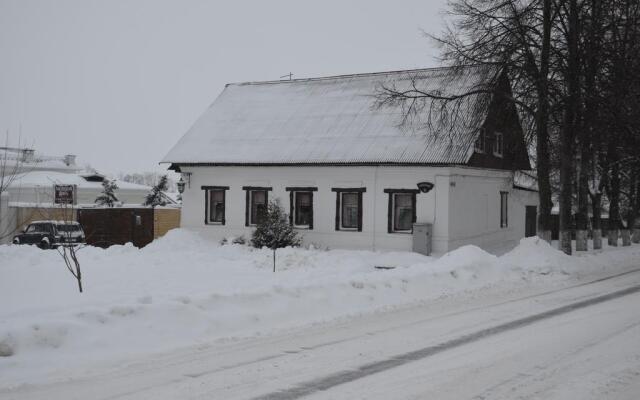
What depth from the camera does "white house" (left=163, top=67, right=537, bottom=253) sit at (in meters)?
23.5

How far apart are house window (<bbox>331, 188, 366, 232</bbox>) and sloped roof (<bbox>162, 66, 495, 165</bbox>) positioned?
53.1 inches

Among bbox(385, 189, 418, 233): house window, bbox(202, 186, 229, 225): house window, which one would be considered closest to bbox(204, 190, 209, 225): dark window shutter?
bbox(202, 186, 229, 225): house window

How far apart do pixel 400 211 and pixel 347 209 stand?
2.23m

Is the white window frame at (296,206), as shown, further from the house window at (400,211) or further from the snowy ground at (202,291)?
the house window at (400,211)

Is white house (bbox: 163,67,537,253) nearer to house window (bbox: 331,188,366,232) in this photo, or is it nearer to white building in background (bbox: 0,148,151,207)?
house window (bbox: 331,188,366,232)

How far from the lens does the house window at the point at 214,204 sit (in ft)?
91.7

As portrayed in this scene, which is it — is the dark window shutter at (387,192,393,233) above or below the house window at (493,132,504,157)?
below

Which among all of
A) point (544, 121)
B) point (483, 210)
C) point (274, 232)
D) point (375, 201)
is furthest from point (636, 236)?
point (274, 232)

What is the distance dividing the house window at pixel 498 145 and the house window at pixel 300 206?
8551 millimetres

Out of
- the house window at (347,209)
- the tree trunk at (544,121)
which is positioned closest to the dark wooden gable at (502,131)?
the tree trunk at (544,121)

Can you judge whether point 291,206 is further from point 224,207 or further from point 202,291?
point 202,291

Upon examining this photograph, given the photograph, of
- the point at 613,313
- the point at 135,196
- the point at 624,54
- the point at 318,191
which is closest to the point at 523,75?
the point at 624,54

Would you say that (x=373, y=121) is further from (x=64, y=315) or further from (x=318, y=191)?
(x=64, y=315)

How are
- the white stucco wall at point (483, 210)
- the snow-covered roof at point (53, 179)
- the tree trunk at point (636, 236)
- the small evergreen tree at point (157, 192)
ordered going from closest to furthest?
the white stucco wall at point (483, 210) < the tree trunk at point (636, 236) < the small evergreen tree at point (157, 192) < the snow-covered roof at point (53, 179)
